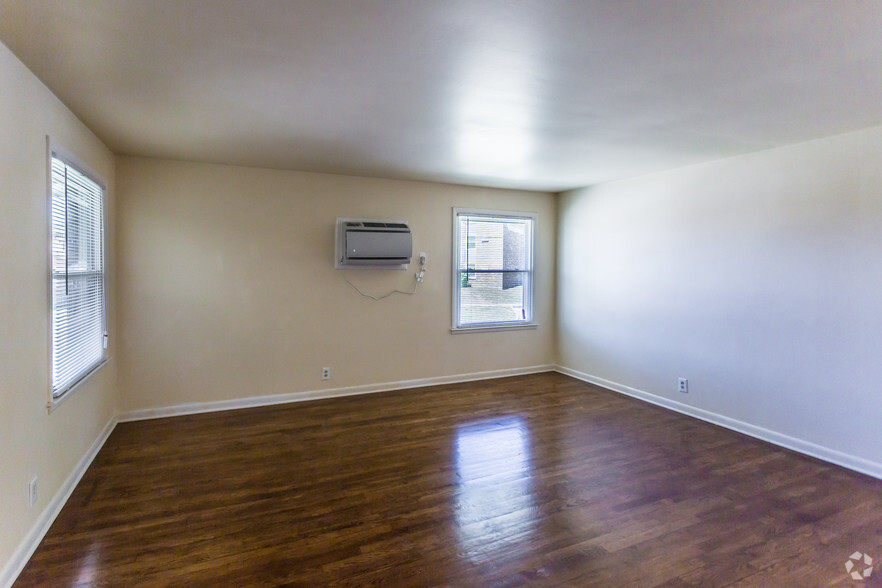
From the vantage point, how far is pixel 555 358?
5.95 meters

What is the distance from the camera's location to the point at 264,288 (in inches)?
173

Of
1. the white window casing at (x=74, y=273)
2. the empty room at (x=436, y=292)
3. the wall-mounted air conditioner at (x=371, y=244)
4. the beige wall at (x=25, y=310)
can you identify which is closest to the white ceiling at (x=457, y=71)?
the empty room at (x=436, y=292)

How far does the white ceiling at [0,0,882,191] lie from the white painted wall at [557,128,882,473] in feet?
1.31

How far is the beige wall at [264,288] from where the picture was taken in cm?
398

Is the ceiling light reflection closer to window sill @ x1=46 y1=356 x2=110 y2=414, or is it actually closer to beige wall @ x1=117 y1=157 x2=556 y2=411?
beige wall @ x1=117 y1=157 x2=556 y2=411

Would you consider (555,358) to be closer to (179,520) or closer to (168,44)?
(179,520)

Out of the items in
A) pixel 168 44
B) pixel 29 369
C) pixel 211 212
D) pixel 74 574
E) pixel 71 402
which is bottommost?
pixel 74 574

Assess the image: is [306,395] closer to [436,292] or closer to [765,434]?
[436,292]

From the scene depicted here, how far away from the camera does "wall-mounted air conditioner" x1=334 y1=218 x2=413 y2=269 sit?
450 cm

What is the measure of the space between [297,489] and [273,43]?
2.45 meters

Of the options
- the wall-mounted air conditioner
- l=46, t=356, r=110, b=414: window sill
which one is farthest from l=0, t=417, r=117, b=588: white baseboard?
the wall-mounted air conditioner

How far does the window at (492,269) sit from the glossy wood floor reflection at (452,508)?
5.61 feet

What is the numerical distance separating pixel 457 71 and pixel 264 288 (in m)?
3.02

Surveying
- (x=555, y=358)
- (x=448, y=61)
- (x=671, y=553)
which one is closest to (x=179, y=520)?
(x=671, y=553)
